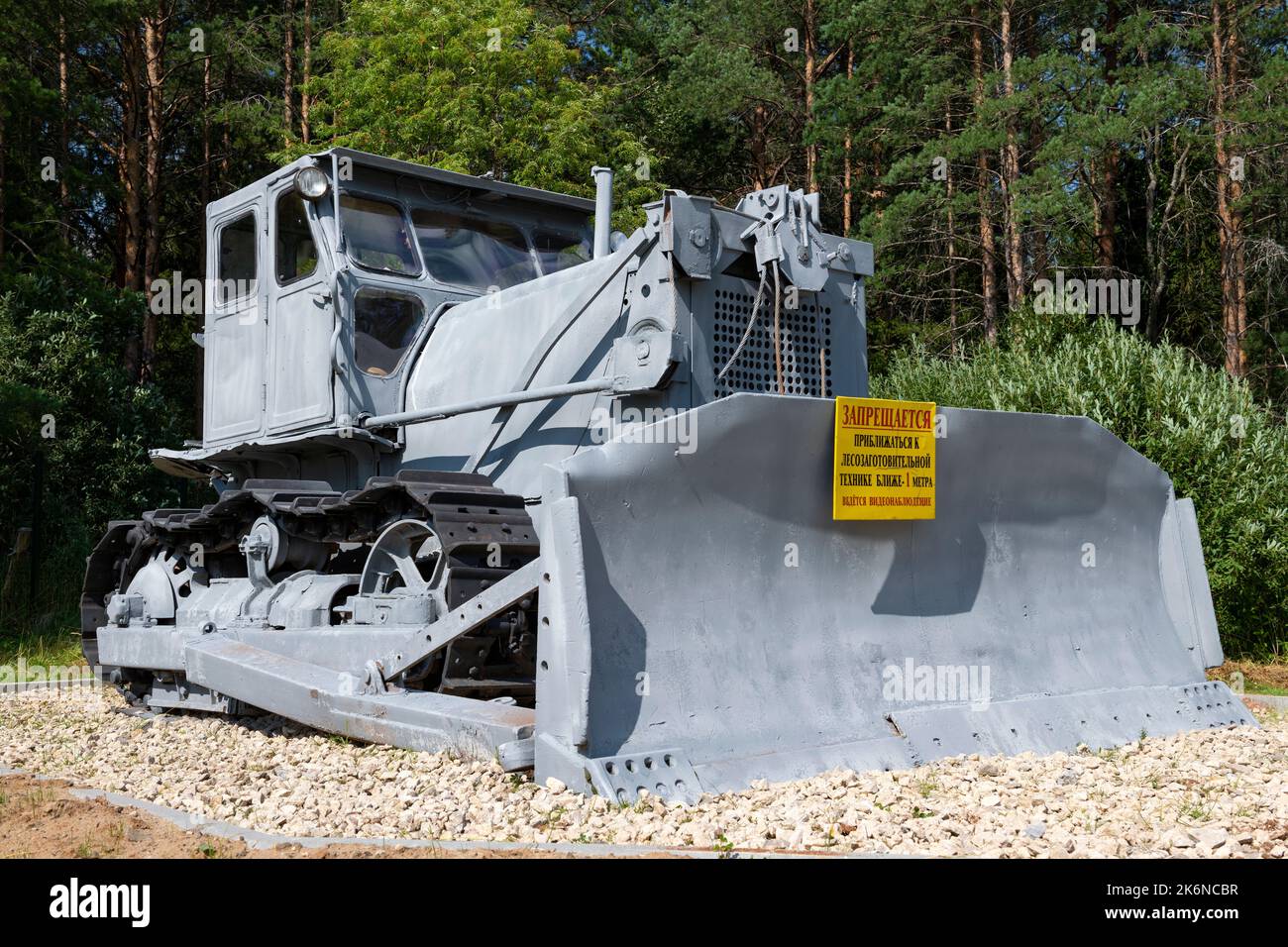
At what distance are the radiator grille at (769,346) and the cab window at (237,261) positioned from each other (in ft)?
11.2

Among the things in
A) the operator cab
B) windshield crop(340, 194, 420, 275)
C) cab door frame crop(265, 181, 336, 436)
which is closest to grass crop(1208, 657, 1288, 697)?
the operator cab

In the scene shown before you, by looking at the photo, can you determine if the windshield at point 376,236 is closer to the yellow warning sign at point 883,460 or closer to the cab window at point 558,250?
the cab window at point 558,250

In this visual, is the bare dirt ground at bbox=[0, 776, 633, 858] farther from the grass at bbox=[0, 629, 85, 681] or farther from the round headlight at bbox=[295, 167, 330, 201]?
the grass at bbox=[0, 629, 85, 681]

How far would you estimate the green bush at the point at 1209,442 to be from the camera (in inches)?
432

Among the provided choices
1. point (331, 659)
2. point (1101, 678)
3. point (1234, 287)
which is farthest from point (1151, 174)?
point (331, 659)

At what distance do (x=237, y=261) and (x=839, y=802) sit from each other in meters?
5.37

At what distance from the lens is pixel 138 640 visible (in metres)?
7.01

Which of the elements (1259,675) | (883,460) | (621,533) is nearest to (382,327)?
(621,533)

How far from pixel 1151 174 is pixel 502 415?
1870cm

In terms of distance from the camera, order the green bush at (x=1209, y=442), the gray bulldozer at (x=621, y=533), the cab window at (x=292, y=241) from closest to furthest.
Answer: the gray bulldozer at (x=621, y=533), the cab window at (x=292, y=241), the green bush at (x=1209, y=442)

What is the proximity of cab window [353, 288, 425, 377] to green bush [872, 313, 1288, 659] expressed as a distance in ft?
22.7

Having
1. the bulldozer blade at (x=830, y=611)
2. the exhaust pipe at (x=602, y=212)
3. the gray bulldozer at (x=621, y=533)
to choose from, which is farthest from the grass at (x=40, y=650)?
the bulldozer blade at (x=830, y=611)

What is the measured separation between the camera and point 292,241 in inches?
281

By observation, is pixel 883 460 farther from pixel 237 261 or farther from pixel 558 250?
pixel 237 261
